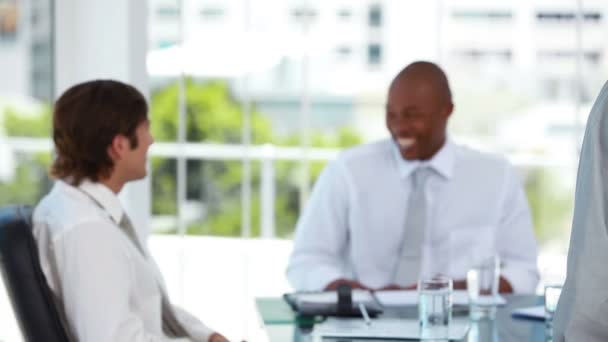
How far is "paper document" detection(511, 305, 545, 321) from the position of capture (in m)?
2.45

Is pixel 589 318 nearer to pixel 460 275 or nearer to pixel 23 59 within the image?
pixel 460 275

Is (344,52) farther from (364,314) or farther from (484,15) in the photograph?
(364,314)

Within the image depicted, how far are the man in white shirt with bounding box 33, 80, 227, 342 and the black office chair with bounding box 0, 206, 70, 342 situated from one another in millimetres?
76

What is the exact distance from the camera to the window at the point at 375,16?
331 inches

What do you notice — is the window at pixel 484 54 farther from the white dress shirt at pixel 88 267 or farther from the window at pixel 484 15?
the white dress shirt at pixel 88 267

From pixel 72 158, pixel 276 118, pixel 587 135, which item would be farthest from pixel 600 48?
pixel 587 135

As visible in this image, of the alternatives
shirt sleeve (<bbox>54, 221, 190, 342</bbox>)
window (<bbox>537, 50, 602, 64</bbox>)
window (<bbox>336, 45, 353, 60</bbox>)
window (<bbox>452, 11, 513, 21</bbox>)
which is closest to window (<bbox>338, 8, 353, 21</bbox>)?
window (<bbox>336, 45, 353, 60</bbox>)

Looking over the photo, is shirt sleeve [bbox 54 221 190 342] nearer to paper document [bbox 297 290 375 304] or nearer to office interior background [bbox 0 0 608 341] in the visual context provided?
paper document [bbox 297 290 375 304]

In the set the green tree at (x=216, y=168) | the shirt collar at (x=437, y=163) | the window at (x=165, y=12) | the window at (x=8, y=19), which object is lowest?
the green tree at (x=216, y=168)

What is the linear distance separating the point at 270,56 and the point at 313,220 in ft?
3.59

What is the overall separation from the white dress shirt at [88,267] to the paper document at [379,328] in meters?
0.33

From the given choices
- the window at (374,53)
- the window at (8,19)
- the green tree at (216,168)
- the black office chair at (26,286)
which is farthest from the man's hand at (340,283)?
the window at (374,53)

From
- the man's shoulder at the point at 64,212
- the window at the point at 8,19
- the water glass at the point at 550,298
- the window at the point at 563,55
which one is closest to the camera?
the man's shoulder at the point at 64,212

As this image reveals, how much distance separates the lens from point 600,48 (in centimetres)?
846
